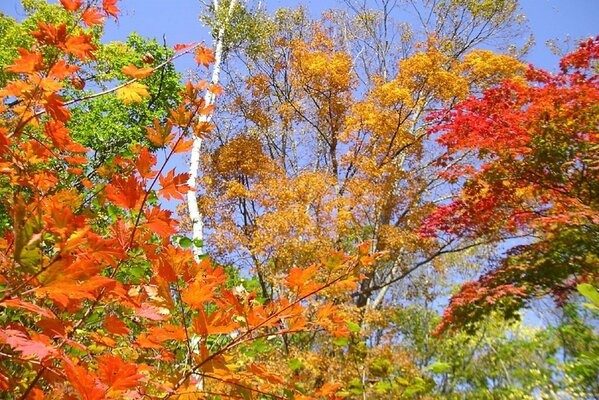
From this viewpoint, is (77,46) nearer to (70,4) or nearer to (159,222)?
(70,4)

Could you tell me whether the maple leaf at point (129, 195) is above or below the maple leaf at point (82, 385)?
above

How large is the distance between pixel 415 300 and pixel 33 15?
12.5 m

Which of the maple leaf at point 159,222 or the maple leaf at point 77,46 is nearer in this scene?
the maple leaf at point 159,222

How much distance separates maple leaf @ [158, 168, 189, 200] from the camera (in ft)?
4.07

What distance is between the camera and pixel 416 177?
8477 mm

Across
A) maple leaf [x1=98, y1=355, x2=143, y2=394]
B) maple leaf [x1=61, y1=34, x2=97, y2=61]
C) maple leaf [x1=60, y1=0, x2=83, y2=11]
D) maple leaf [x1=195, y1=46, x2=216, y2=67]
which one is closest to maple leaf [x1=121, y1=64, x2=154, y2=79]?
maple leaf [x1=61, y1=34, x2=97, y2=61]

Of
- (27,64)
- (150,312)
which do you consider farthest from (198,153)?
(150,312)

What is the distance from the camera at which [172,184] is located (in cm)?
126

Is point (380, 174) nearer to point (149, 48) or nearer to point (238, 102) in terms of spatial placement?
point (238, 102)

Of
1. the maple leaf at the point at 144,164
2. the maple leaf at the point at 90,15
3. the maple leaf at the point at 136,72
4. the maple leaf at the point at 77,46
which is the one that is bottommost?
the maple leaf at the point at 144,164

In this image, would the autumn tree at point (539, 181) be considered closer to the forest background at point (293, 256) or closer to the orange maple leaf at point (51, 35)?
the forest background at point (293, 256)

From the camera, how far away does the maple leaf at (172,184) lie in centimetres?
124

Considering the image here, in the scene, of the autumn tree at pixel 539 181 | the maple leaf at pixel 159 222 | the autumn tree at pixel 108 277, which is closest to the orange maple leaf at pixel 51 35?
the autumn tree at pixel 108 277

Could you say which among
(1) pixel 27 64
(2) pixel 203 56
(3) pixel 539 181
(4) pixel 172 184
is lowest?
(4) pixel 172 184
